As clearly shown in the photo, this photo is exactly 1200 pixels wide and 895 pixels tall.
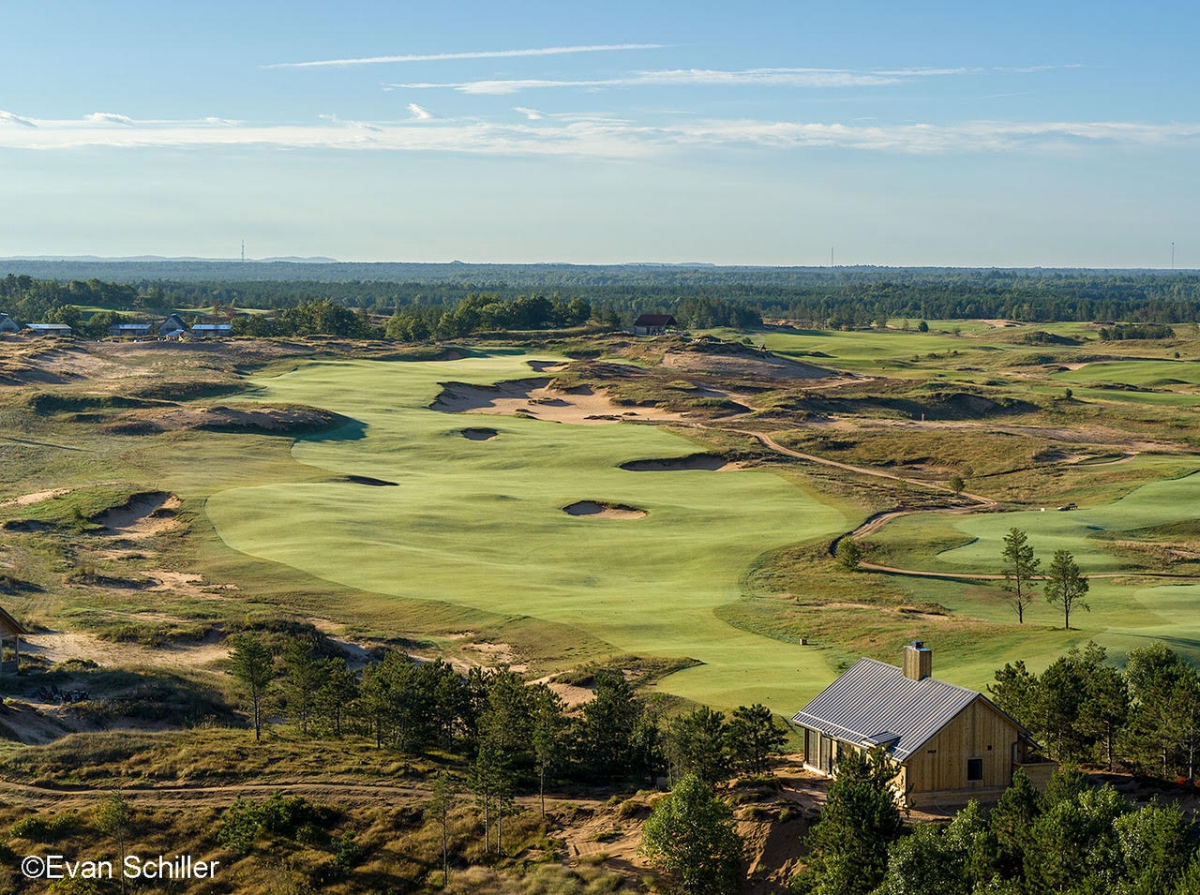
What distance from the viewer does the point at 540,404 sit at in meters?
A: 115

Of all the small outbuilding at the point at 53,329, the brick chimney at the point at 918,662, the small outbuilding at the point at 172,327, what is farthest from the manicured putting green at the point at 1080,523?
the small outbuilding at the point at 53,329

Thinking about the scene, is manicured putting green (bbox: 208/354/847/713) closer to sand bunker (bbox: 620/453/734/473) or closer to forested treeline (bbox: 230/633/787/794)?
sand bunker (bbox: 620/453/734/473)

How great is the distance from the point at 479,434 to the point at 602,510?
1074 inches

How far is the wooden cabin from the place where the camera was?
27203 mm

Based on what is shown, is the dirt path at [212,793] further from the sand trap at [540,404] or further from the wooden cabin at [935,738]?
the sand trap at [540,404]

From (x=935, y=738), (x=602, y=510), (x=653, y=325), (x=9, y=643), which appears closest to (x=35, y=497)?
(x=9, y=643)

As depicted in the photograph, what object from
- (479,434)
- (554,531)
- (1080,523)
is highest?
(479,434)

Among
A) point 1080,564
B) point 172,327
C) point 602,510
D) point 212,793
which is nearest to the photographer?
point 212,793

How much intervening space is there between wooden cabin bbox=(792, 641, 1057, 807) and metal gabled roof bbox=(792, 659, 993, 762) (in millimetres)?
24

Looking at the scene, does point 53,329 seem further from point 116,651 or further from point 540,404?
point 116,651

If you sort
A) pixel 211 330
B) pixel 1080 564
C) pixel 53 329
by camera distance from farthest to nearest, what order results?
1. pixel 211 330
2. pixel 53 329
3. pixel 1080 564

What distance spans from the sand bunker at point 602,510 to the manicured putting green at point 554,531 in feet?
1.51

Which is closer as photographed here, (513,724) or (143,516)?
(513,724)

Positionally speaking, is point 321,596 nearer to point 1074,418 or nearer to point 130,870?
point 130,870
